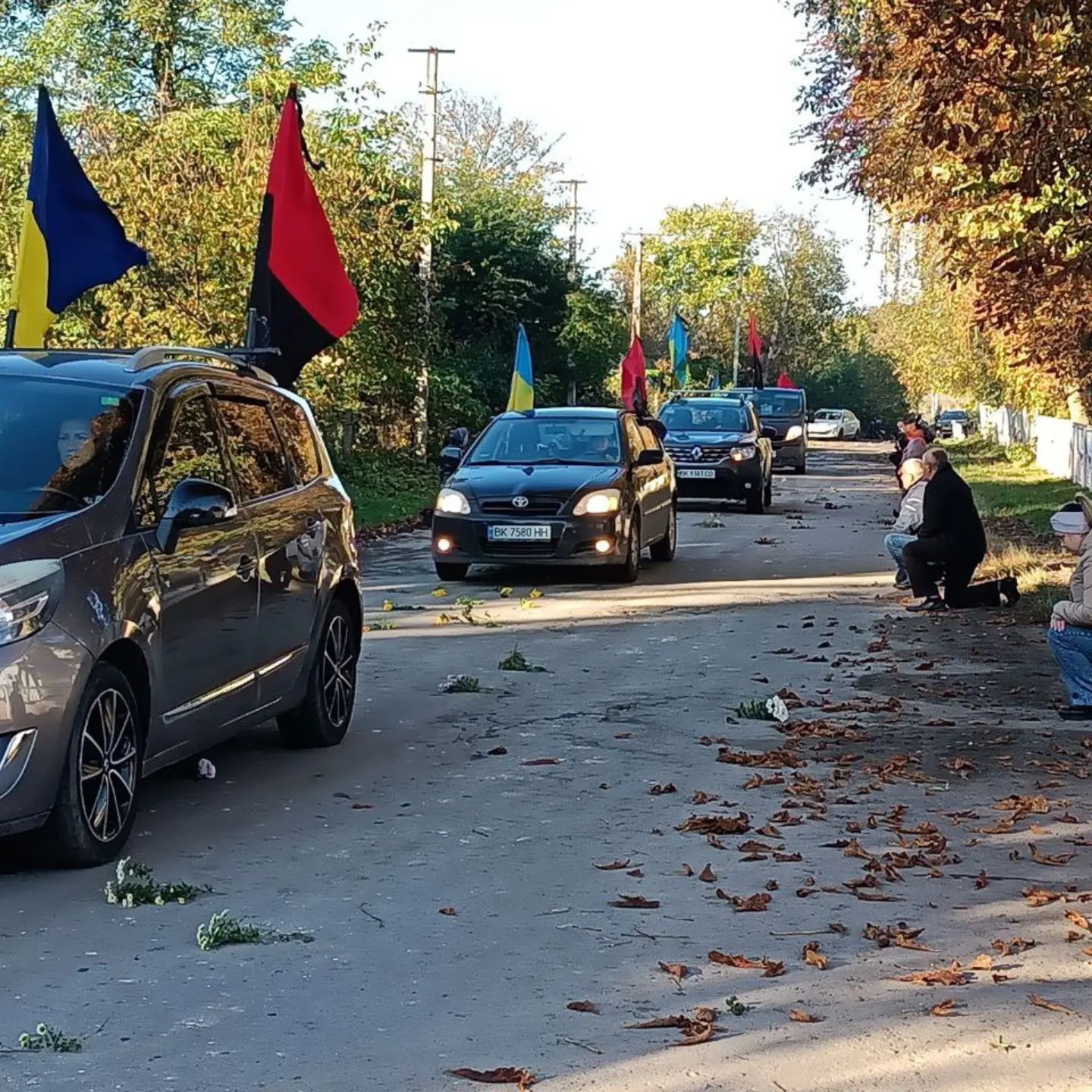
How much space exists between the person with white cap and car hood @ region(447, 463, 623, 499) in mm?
7513

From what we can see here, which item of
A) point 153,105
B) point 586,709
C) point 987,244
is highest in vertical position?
point 153,105

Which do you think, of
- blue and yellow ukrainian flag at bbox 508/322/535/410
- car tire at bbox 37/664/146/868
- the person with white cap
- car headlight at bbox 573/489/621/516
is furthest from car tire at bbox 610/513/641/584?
blue and yellow ukrainian flag at bbox 508/322/535/410

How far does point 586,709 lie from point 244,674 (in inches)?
121

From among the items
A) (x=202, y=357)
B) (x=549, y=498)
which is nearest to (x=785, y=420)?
(x=549, y=498)

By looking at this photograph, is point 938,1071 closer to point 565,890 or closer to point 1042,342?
point 565,890

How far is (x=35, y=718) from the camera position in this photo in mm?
6312

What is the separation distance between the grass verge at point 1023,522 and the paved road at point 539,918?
18.6 feet

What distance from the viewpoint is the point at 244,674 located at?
26.5 feet

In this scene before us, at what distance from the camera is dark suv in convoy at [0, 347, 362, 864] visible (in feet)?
21.0

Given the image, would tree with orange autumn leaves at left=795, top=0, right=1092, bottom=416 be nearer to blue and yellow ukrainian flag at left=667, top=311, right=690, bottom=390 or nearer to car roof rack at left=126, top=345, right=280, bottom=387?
car roof rack at left=126, top=345, right=280, bottom=387

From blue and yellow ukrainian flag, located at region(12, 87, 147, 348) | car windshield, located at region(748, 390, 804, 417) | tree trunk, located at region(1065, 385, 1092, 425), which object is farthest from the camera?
car windshield, located at region(748, 390, 804, 417)

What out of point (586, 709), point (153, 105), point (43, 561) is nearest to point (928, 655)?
point (586, 709)

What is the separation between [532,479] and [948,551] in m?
4.13

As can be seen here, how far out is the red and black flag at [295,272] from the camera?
16.1 meters
